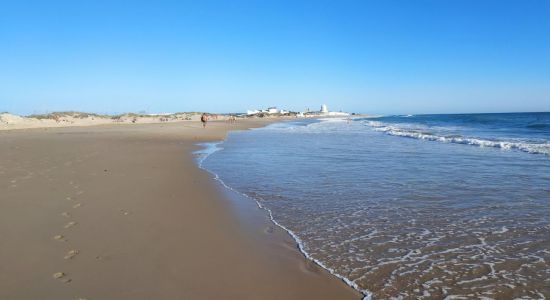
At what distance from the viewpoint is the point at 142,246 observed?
16.1 feet

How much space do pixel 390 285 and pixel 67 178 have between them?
27.6 feet

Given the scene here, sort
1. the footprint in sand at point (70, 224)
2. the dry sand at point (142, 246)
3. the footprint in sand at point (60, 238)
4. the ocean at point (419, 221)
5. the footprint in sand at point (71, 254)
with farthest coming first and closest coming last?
the footprint in sand at point (70, 224), the footprint in sand at point (60, 238), the footprint in sand at point (71, 254), the ocean at point (419, 221), the dry sand at point (142, 246)

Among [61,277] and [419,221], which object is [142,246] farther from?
[419,221]

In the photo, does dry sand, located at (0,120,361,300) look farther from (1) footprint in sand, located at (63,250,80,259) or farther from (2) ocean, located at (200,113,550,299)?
(2) ocean, located at (200,113,550,299)

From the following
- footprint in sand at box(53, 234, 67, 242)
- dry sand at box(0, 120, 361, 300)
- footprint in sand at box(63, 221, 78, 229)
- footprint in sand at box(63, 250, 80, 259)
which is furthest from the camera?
footprint in sand at box(63, 221, 78, 229)

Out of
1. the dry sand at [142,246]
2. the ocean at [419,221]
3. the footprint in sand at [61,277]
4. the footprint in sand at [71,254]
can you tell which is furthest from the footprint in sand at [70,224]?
the ocean at [419,221]

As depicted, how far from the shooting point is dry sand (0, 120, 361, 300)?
3758 millimetres

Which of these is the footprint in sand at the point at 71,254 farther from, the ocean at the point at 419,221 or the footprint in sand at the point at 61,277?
the ocean at the point at 419,221

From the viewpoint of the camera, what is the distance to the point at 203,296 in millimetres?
3604

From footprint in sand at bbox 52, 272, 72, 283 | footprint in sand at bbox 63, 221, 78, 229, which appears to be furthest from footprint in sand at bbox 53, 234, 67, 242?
footprint in sand at bbox 52, 272, 72, 283

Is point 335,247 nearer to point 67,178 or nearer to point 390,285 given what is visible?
point 390,285

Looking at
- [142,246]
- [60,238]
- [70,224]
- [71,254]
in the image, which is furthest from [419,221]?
[70,224]

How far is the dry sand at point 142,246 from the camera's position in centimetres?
376

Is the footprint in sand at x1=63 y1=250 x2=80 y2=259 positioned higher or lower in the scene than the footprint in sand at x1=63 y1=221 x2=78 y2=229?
lower
